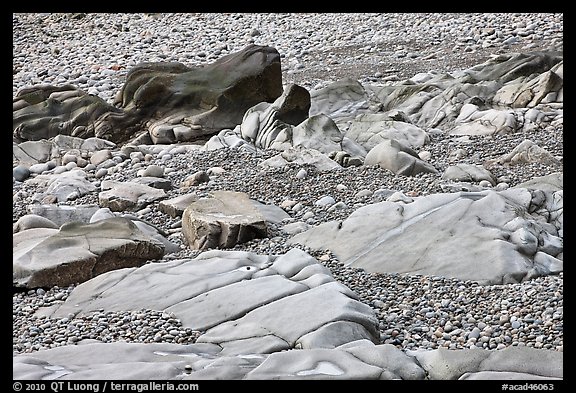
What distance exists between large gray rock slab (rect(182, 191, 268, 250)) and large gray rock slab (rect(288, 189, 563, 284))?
40cm

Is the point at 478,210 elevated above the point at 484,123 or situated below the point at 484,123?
above

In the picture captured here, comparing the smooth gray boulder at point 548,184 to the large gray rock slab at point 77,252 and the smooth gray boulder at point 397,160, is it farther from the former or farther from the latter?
the large gray rock slab at point 77,252

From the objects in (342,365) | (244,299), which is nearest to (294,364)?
(342,365)

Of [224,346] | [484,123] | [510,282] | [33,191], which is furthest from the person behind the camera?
[484,123]

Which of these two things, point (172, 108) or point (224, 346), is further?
point (172, 108)

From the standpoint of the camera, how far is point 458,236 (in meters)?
5.50

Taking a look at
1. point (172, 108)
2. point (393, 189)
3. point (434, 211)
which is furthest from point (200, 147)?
point (434, 211)

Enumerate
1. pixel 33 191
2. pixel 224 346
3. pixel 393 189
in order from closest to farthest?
1. pixel 224 346
2. pixel 393 189
3. pixel 33 191

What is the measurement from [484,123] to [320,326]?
6396 mm

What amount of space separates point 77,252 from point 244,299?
65.9 inches

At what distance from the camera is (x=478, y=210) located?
577cm

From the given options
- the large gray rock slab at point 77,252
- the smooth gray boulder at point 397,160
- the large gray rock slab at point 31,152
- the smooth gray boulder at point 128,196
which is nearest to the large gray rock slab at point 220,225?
the large gray rock slab at point 77,252

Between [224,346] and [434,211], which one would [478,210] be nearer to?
[434,211]

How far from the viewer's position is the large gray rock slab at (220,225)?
6195 mm
